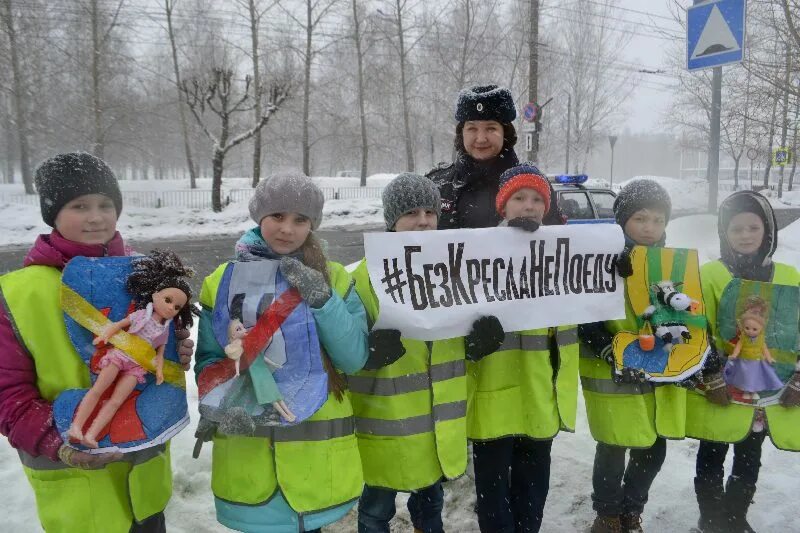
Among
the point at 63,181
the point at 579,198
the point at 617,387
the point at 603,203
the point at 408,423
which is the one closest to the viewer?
the point at 63,181

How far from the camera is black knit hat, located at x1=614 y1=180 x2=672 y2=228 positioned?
270cm

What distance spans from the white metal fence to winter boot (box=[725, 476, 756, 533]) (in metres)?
19.3

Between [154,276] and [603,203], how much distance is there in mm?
9910

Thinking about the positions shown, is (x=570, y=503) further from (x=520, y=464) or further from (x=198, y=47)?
(x=198, y=47)

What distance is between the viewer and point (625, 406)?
2.68 meters

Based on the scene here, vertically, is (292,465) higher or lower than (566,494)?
higher

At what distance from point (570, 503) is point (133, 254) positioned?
8.90 feet

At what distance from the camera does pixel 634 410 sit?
2666 mm

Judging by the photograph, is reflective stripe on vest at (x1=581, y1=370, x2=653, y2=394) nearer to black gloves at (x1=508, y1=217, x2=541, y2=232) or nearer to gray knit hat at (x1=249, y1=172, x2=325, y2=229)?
black gloves at (x1=508, y1=217, x2=541, y2=232)

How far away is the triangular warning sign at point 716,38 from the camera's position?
5238 mm

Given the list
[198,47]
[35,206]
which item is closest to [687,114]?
[198,47]

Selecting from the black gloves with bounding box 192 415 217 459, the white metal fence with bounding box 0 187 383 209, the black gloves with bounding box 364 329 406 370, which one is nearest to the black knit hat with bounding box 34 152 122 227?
the black gloves with bounding box 192 415 217 459

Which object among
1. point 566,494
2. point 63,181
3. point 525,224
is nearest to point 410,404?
point 525,224

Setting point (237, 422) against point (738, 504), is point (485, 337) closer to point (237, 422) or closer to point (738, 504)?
point (237, 422)
